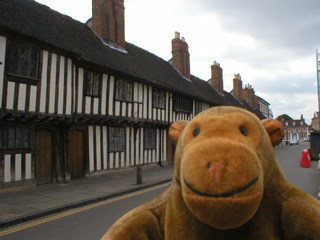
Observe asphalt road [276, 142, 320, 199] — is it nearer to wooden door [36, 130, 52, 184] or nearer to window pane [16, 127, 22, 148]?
wooden door [36, 130, 52, 184]

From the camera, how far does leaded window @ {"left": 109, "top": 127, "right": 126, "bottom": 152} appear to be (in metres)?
13.1

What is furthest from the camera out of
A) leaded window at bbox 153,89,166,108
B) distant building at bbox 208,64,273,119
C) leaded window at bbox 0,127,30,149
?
distant building at bbox 208,64,273,119

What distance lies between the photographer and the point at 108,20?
49.3ft

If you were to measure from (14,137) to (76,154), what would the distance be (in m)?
2.99

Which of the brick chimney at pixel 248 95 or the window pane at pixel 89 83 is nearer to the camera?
the window pane at pixel 89 83

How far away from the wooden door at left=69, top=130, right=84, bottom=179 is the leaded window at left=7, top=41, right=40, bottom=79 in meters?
3.10

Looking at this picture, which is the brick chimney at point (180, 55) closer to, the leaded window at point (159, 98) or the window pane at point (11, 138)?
the leaded window at point (159, 98)

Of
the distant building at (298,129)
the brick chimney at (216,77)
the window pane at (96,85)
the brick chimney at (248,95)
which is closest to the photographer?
the window pane at (96,85)

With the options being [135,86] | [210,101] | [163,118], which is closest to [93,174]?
[135,86]

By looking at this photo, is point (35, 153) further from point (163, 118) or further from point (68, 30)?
point (163, 118)

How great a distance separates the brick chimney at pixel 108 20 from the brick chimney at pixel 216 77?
16.4 m

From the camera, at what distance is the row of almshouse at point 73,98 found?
9.02 metres

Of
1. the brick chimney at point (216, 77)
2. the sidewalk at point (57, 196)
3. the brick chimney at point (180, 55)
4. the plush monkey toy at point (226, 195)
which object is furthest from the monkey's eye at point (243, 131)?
the brick chimney at point (216, 77)

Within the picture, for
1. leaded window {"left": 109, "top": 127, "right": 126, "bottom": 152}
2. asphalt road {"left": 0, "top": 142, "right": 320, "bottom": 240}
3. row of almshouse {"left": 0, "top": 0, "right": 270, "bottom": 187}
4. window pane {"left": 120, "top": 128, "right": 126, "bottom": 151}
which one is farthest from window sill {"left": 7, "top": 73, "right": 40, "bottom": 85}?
window pane {"left": 120, "top": 128, "right": 126, "bottom": 151}
